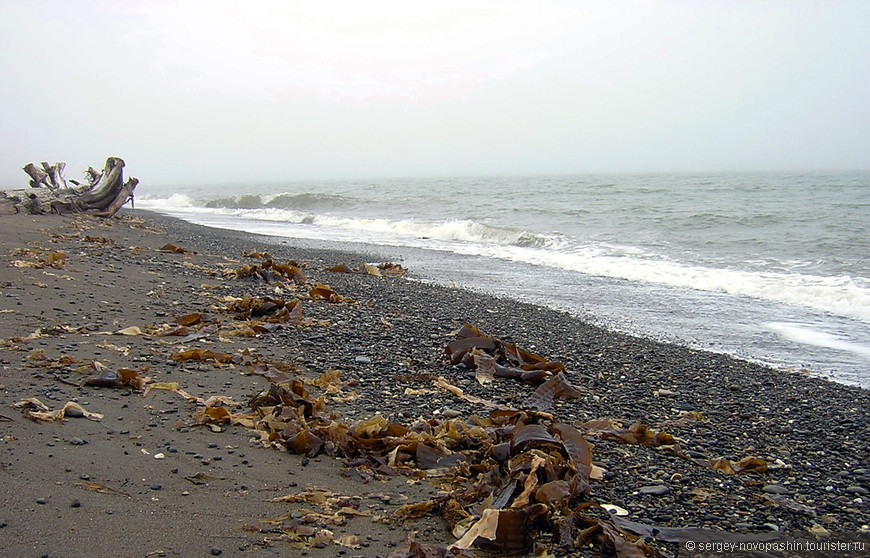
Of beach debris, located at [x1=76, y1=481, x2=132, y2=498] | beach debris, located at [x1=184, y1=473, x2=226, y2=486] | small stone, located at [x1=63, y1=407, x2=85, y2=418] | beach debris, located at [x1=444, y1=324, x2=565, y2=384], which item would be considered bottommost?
beach debris, located at [x1=444, y1=324, x2=565, y2=384]

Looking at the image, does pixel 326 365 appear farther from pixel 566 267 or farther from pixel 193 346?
pixel 566 267

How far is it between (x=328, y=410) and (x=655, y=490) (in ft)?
6.68

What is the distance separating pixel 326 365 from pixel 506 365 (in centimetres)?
154

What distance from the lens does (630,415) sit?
416cm

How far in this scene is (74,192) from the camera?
14.9 meters

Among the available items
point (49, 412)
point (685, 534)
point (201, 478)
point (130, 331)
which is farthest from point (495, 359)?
point (49, 412)

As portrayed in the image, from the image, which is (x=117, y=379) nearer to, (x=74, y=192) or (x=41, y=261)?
(x=41, y=261)

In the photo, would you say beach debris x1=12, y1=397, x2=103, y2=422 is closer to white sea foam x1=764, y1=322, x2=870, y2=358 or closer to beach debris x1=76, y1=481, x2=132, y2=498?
beach debris x1=76, y1=481, x2=132, y2=498

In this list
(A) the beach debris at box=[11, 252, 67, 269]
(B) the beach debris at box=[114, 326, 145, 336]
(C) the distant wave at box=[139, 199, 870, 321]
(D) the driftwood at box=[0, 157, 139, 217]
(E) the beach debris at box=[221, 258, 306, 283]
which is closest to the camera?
(B) the beach debris at box=[114, 326, 145, 336]

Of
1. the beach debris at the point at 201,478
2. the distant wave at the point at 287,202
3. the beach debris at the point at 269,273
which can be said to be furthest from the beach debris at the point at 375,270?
the distant wave at the point at 287,202

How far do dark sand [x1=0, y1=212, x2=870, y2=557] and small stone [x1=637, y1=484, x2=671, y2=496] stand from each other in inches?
0.5

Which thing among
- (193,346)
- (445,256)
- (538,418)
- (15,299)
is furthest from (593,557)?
(445,256)

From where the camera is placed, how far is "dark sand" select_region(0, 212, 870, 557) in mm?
2314

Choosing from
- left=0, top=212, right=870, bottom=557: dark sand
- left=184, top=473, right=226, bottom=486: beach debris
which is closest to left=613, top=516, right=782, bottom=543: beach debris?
left=0, top=212, right=870, bottom=557: dark sand
